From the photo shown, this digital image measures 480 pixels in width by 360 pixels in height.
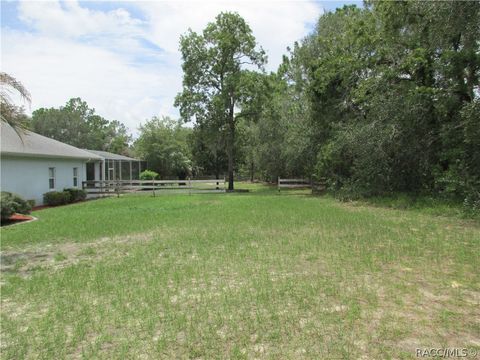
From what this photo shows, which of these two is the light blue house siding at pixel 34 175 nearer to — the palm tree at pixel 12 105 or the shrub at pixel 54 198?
the shrub at pixel 54 198

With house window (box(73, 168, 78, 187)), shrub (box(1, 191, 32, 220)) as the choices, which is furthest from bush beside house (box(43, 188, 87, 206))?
shrub (box(1, 191, 32, 220))

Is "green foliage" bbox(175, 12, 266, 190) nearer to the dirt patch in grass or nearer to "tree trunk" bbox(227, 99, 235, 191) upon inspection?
"tree trunk" bbox(227, 99, 235, 191)

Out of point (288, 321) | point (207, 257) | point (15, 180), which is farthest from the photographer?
point (15, 180)

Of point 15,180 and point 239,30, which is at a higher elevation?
point 239,30

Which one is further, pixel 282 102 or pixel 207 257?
pixel 282 102

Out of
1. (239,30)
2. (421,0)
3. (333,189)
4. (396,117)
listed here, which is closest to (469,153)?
(396,117)

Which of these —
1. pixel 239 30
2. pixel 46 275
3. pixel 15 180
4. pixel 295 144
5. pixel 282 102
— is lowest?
pixel 46 275

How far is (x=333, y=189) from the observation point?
64.5ft

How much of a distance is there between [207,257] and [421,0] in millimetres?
11728

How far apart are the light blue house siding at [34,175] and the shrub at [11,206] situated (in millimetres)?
3084

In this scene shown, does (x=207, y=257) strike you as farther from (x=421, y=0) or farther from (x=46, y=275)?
(x=421, y=0)

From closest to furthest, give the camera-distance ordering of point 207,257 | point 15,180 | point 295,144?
point 207,257, point 15,180, point 295,144

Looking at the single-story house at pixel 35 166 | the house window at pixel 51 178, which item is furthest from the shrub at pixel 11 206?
the house window at pixel 51 178

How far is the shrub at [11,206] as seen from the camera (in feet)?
39.6
